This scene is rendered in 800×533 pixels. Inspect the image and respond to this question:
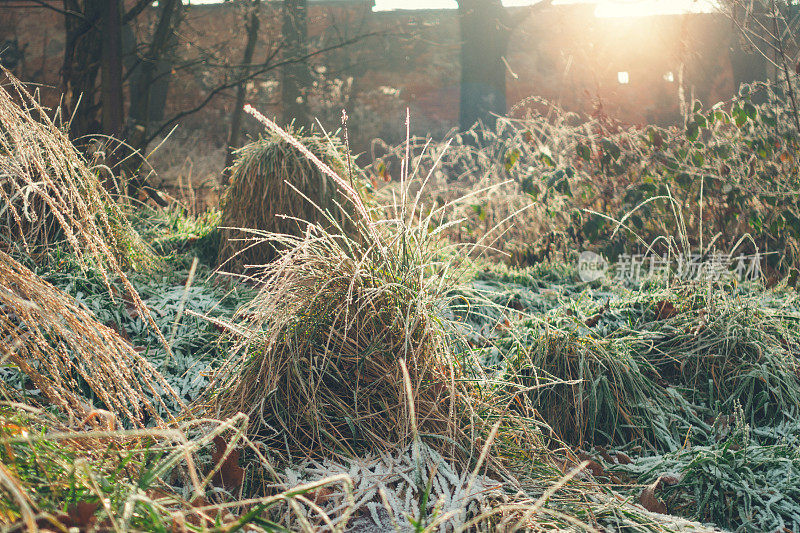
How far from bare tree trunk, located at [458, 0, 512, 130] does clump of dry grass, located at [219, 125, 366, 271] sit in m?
8.02

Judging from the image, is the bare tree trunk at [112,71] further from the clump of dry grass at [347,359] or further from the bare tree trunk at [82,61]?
the clump of dry grass at [347,359]

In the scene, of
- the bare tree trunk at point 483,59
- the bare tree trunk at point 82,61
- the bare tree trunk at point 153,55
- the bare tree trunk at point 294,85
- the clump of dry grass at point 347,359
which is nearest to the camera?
the clump of dry grass at point 347,359

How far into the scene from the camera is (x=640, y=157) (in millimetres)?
4387

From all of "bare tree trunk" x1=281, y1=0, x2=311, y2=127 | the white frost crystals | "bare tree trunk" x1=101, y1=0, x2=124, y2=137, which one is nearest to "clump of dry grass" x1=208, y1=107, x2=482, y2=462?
the white frost crystals

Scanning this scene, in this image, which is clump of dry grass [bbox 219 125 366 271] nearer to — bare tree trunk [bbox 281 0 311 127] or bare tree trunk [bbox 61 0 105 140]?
bare tree trunk [bbox 61 0 105 140]

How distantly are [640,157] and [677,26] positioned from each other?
34.5 ft

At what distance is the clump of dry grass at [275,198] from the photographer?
3.33 m


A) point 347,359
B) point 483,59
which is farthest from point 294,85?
point 347,359

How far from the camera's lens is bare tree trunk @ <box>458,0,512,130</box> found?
36.0 feet

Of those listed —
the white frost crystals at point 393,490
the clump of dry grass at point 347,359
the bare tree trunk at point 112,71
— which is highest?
the bare tree trunk at point 112,71

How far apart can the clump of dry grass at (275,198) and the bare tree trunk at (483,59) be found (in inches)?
316

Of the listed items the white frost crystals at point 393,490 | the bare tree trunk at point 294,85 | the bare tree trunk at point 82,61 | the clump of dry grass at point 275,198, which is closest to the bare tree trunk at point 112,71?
the bare tree trunk at point 82,61

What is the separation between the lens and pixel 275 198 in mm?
3359

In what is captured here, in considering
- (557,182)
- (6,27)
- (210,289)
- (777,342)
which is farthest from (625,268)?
(6,27)
